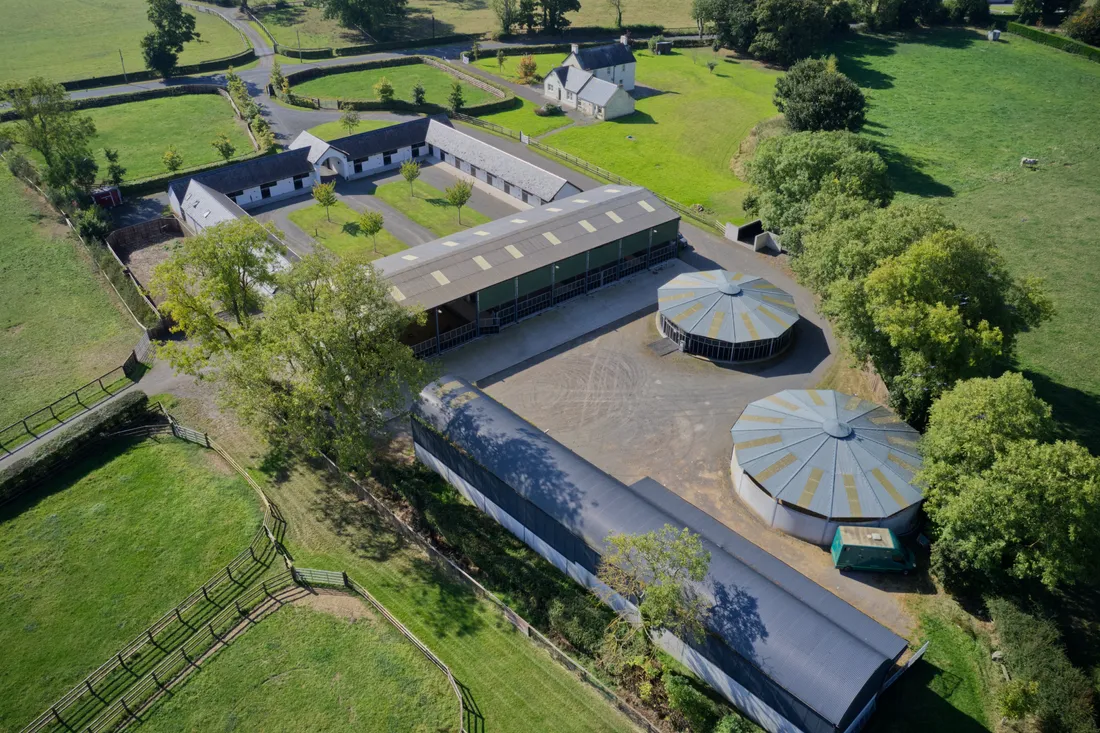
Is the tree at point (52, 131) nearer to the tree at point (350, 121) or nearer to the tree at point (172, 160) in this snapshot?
the tree at point (172, 160)

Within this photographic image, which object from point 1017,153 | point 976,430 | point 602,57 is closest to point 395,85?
point 602,57

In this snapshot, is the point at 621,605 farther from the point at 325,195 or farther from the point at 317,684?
the point at 325,195

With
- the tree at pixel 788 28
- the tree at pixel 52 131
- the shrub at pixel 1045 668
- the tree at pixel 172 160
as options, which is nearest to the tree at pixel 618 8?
the tree at pixel 788 28

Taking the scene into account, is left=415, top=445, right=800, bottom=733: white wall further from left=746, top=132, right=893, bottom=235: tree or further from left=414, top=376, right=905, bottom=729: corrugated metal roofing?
left=746, top=132, right=893, bottom=235: tree

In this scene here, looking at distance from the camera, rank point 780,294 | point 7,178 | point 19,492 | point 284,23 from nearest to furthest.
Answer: point 19,492
point 780,294
point 7,178
point 284,23

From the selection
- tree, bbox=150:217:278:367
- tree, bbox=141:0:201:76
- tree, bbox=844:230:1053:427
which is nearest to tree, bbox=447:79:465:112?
tree, bbox=141:0:201:76

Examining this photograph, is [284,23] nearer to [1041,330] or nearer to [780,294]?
[780,294]

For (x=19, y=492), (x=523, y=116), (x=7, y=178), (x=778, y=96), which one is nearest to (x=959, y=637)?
(x=19, y=492)
